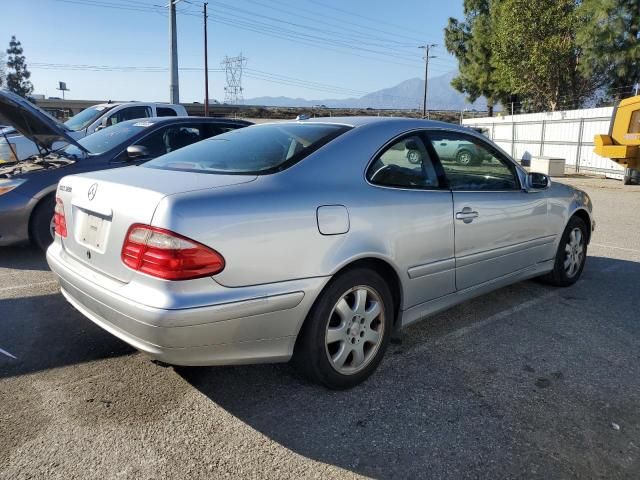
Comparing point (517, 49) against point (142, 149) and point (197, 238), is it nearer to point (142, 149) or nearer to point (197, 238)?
point (142, 149)

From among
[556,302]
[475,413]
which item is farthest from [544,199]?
[475,413]

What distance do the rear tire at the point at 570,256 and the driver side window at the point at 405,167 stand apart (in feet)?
6.30

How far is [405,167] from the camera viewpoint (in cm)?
329

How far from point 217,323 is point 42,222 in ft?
13.2

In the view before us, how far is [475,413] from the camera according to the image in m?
2.72

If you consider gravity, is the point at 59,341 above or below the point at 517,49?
below

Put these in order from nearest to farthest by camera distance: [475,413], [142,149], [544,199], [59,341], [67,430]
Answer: [67,430]
[475,413]
[59,341]
[544,199]
[142,149]

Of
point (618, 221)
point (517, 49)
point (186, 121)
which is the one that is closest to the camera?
point (186, 121)

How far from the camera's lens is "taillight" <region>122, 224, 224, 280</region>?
2.29 meters

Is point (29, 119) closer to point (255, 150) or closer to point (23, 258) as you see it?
point (23, 258)

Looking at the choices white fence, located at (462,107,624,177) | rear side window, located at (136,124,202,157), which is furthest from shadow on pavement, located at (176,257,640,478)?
white fence, located at (462,107,624,177)

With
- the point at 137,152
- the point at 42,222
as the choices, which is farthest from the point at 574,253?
the point at 42,222

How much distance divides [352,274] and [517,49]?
27856 millimetres

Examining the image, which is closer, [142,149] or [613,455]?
[613,455]
